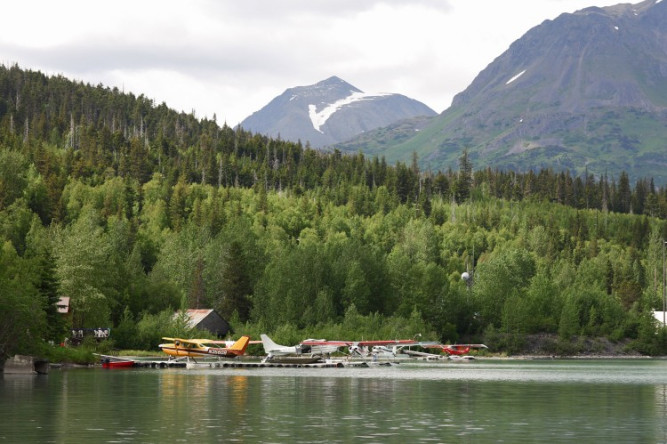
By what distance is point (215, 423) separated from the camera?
155ft

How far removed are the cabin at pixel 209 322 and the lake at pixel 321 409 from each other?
190 feet

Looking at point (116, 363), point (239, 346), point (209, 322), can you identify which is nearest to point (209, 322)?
point (209, 322)

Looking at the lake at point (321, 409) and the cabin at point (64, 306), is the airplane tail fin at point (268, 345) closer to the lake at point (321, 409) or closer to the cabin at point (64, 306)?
the cabin at point (64, 306)

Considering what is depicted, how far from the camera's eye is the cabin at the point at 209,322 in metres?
148

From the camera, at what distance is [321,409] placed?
55.8 meters

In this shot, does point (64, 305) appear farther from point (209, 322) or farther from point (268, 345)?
point (209, 322)

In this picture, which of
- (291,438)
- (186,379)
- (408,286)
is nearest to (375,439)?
(291,438)

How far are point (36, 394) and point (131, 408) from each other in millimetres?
10335

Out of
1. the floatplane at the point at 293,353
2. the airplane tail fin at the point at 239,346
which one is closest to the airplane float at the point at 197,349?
the airplane tail fin at the point at 239,346

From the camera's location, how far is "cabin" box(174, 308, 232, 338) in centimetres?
14775

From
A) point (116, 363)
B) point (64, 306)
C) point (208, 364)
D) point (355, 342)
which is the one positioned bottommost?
point (208, 364)

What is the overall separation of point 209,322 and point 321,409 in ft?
317

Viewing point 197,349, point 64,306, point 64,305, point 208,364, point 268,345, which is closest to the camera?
point 208,364

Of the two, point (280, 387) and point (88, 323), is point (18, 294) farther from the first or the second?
point (88, 323)
